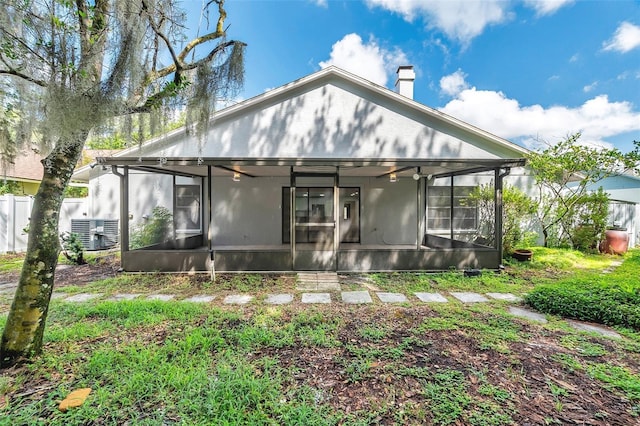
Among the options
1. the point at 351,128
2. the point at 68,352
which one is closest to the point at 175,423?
the point at 68,352

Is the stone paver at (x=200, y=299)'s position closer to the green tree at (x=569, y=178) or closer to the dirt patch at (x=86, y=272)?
the dirt patch at (x=86, y=272)

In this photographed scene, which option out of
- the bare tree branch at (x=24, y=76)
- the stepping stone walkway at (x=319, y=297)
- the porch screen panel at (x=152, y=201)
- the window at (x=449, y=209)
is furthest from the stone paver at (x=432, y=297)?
the porch screen panel at (x=152, y=201)

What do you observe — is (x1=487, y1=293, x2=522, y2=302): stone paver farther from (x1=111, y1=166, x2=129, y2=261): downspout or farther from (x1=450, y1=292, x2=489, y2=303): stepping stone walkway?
(x1=111, y1=166, x2=129, y2=261): downspout

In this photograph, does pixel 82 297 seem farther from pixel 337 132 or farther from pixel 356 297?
pixel 337 132

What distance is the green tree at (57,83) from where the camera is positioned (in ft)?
8.21

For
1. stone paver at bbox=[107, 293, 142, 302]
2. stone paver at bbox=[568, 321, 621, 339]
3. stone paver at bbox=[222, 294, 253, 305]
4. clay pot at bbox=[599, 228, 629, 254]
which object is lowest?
stone paver at bbox=[568, 321, 621, 339]

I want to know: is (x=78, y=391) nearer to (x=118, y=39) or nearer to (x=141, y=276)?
(x=118, y=39)

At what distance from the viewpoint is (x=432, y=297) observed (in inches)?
203

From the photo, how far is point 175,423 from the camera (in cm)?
202

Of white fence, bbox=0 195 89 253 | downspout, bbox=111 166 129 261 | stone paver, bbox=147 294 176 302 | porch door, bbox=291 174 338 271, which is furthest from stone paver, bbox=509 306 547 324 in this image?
white fence, bbox=0 195 89 253

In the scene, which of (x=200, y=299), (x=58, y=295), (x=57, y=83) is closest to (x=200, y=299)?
(x=200, y=299)

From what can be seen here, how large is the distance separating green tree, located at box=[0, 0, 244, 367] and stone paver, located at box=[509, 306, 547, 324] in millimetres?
5614

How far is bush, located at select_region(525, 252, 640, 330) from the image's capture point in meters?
3.94

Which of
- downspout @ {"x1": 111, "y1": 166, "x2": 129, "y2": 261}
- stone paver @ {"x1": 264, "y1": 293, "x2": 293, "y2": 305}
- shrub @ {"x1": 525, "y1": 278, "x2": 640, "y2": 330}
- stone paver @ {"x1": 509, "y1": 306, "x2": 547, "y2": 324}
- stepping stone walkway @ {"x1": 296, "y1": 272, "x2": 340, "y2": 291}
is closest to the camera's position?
shrub @ {"x1": 525, "y1": 278, "x2": 640, "y2": 330}
